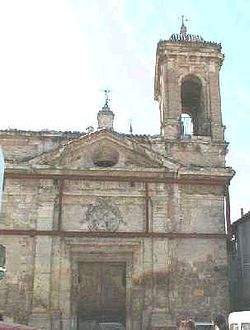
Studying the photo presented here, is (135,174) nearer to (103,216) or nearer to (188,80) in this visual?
(103,216)

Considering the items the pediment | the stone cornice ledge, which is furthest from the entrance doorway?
the pediment

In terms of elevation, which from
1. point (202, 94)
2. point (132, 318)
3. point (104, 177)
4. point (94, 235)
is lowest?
point (132, 318)

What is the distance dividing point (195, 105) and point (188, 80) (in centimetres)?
156

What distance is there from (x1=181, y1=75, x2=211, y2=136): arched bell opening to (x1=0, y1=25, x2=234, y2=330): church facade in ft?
3.22

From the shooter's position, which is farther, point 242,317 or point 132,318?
point 132,318

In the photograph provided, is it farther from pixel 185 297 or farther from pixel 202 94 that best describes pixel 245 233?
pixel 202 94

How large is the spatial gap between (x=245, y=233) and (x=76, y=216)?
6.32 m

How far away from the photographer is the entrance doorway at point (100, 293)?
1803 cm

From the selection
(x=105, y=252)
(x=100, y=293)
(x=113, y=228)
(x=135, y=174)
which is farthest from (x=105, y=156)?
(x=100, y=293)

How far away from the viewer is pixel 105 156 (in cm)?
1923

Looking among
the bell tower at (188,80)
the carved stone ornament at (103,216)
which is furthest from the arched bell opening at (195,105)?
the carved stone ornament at (103,216)

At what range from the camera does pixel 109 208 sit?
1803 cm

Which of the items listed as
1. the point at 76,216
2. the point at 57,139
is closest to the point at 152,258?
the point at 76,216

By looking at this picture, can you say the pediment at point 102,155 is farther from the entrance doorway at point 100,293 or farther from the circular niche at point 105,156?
the entrance doorway at point 100,293
